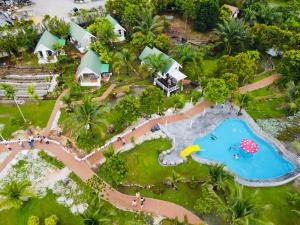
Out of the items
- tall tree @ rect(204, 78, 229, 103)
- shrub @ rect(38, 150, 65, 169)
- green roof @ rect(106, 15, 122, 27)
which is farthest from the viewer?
green roof @ rect(106, 15, 122, 27)

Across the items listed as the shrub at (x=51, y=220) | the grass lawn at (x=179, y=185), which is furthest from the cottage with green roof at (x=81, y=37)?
the shrub at (x=51, y=220)

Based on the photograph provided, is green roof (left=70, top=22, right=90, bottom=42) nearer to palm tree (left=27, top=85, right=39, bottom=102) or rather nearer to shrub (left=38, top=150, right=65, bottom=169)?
palm tree (left=27, top=85, right=39, bottom=102)

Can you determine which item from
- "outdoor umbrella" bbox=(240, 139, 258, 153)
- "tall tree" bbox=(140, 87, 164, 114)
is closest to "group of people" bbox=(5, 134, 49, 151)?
"tall tree" bbox=(140, 87, 164, 114)

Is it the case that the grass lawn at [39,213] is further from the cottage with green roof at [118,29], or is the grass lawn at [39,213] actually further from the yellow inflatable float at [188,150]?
the cottage with green roof at [118,29]

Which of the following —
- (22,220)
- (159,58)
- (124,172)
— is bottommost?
(22,220)

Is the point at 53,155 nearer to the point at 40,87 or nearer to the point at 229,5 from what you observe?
the point at 40,87

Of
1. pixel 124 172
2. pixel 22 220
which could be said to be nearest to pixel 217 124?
pixel 124 172
